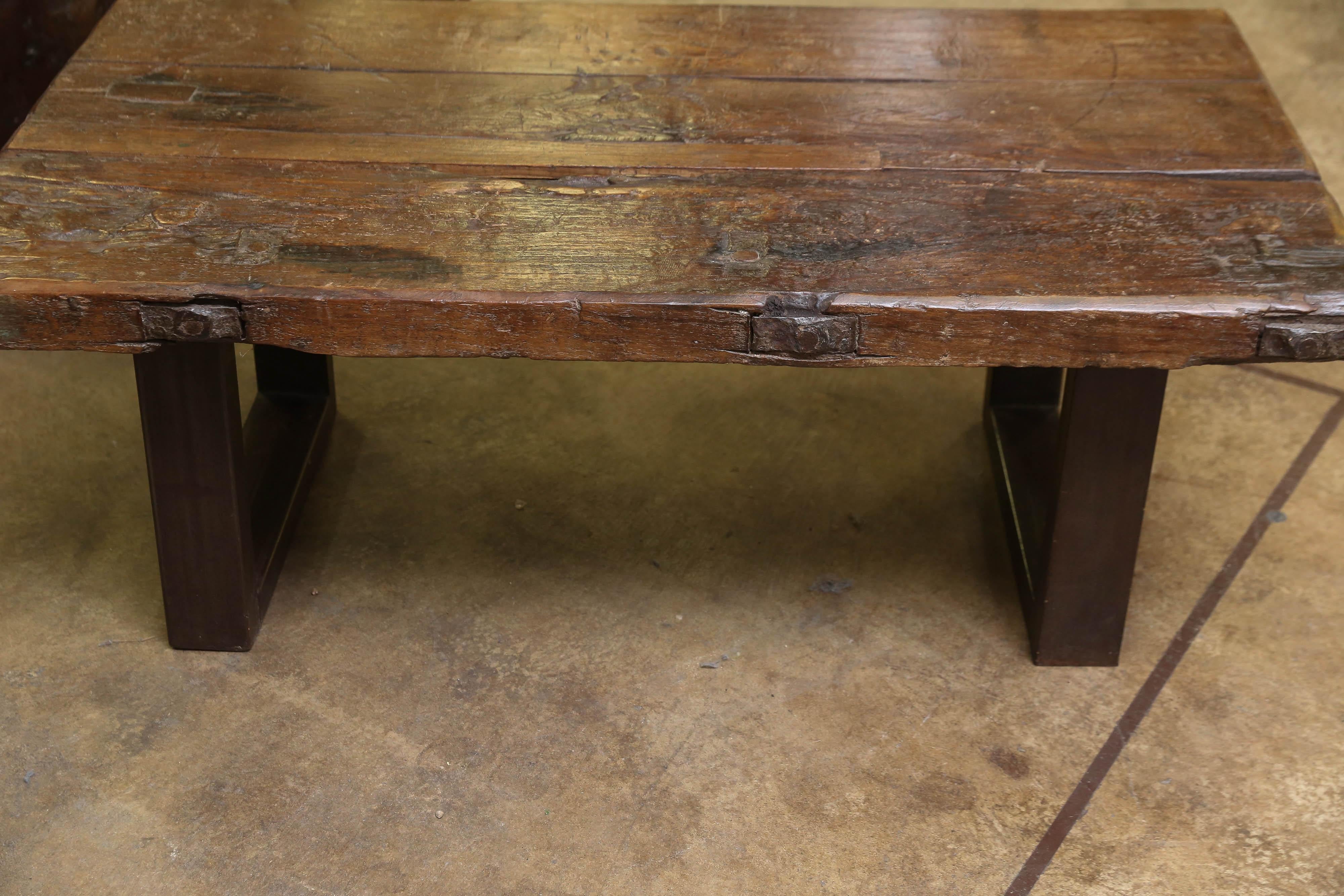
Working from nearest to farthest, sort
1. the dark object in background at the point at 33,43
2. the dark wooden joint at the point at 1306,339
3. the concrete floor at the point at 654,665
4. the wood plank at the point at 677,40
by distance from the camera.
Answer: the dark wooden joint at the point at 1306,339 < the concrete floor at the point at 654,665 < the wood plank at the point at 677,40 < the dark object in background at the point at 33,43

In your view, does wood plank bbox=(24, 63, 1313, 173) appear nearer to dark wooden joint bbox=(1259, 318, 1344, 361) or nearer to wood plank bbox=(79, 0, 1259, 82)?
wood plank bbox=(79, 0, 1259, 82)

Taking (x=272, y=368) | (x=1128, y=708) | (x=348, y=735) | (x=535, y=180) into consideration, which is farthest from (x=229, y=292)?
(x=1128, y=708)

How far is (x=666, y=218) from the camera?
187cm

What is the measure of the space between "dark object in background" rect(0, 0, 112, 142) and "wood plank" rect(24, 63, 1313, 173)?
0.71 m

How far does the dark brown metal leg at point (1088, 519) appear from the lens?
196cm

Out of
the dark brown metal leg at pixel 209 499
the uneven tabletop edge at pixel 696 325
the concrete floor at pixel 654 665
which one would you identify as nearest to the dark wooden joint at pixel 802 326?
the uneven tabletop edge at pixel 696 325

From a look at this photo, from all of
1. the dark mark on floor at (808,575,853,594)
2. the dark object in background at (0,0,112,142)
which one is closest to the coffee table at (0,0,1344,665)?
the dark mark on floor at (808,575,853,594)

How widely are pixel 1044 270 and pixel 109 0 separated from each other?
2.14 meters

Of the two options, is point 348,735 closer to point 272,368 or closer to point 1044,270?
point 272,368

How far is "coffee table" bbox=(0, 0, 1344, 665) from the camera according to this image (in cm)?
172

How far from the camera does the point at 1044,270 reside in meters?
1.76

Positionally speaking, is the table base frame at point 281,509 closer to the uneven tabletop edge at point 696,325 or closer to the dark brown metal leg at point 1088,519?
the dark brown metal leg at point 1088,519

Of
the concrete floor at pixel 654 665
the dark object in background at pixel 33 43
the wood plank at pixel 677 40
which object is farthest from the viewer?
the dark object in background at pixel 33 43

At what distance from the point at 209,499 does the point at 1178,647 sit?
1417 millimetres
